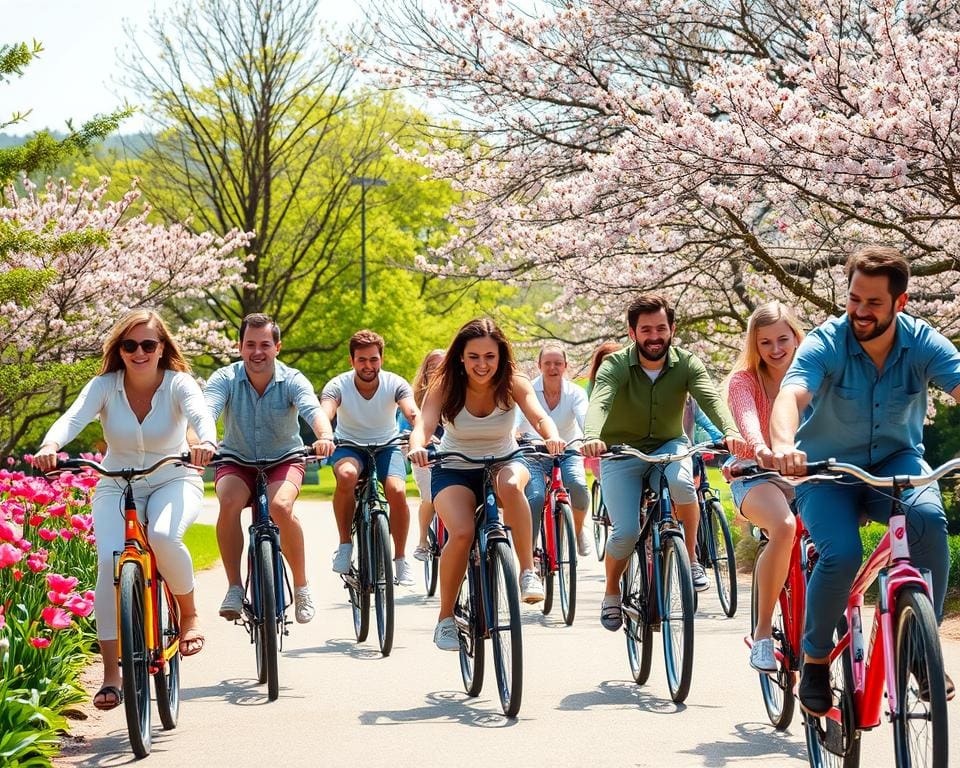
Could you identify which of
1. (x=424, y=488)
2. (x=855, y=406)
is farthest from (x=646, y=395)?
(x=424, y=488)

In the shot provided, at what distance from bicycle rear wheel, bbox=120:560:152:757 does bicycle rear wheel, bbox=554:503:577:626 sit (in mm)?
4329

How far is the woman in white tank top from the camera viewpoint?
730cm

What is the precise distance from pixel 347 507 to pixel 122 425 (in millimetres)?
2820

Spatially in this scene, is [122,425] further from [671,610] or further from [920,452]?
[920,452]

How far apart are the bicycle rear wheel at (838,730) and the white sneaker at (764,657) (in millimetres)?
730

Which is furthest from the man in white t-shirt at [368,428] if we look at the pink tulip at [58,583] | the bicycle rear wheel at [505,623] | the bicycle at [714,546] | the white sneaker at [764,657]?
the white sneaker at [764,657]

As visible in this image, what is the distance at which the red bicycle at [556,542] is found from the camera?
10461 millimetres

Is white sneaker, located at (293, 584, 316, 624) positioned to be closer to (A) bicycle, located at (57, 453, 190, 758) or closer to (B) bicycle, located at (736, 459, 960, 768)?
(A) bicycle, located at (57, 453, 190, 758)

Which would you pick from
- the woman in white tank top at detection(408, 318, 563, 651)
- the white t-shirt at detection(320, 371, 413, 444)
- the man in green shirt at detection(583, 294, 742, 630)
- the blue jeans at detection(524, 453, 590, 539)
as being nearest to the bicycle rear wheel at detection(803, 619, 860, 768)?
the woman in white tank top at detection(408, 318, 563, 651)

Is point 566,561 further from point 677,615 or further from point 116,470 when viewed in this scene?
point 116,470

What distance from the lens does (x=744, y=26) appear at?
1509 cm

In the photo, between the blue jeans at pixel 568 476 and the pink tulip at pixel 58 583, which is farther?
the blue jeans at pixel 568 476

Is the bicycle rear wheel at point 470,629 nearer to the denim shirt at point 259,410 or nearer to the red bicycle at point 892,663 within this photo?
the denim shirt at point 259,410

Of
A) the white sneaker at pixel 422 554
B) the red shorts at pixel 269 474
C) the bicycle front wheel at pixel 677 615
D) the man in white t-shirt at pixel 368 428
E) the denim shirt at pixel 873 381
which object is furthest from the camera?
the white sneaker at pixel 422 554
